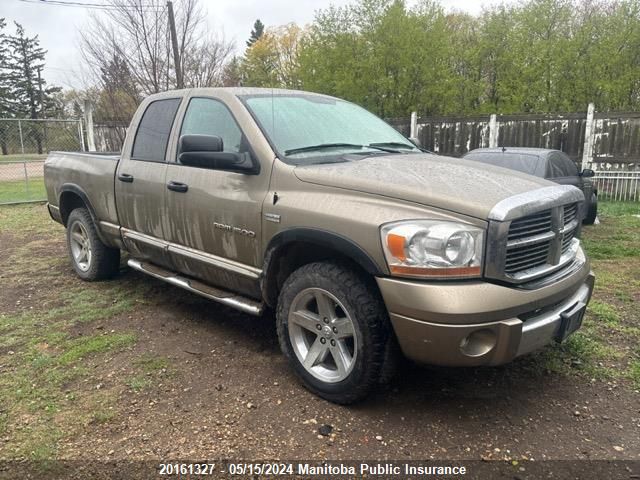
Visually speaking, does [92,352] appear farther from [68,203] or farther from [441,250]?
[441,250]

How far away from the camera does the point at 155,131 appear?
14.1 feet

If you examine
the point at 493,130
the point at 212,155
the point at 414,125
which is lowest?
the point at 212,155

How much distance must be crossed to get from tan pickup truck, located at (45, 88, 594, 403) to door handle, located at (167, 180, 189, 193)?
0.02 m

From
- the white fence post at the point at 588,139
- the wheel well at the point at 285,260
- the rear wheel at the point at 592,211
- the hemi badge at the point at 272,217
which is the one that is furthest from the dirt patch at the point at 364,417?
the white fence post at the point at 588,139

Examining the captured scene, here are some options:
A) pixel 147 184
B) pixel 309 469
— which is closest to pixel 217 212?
pixel 147 184

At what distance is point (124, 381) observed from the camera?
3250 mm

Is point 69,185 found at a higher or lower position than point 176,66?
lower

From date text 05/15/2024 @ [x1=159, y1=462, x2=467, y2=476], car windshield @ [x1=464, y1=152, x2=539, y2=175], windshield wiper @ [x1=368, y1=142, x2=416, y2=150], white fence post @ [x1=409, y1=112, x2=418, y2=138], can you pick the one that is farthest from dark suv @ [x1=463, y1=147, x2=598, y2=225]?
white fence post @ [x1=409, y1=112, x2=418, y2=138]

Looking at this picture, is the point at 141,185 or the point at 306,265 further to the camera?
the point at 141,185

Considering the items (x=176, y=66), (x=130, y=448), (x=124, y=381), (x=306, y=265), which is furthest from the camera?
(x=176, y=66)

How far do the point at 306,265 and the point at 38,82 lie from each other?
59223mm

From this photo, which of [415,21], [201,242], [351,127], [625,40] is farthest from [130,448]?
[625,40]

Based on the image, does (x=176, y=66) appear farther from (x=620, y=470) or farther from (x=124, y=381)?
(x=620, y=470)

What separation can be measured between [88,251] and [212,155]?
3011mm
